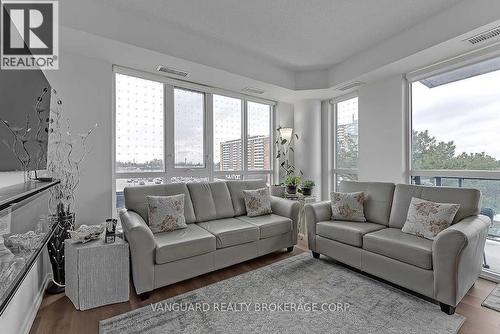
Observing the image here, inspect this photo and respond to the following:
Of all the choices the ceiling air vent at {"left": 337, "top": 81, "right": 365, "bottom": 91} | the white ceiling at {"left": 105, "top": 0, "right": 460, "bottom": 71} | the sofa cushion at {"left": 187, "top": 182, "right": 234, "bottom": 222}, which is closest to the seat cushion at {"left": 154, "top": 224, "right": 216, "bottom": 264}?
the sofa cushion at {"left": 187, "top": 182, "right": 234, "bottom": 222}

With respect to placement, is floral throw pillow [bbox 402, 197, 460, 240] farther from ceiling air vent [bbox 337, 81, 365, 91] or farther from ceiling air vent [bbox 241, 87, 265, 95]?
ceiling air vent [bbox 241, 87, 265, 95]

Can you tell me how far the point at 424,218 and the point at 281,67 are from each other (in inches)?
114

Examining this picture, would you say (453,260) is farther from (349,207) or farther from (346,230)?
(349,207)

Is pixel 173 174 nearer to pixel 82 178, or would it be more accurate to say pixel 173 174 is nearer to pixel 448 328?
pixel 82 178

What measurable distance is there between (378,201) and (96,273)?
9.96 ft

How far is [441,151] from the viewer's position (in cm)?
305

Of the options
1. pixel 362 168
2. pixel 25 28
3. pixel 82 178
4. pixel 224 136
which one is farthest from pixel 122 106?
pixel 362 168

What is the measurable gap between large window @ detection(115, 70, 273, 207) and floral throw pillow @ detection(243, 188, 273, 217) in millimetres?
927

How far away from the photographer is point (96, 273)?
6.60ft

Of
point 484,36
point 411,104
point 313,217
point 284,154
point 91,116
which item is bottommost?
point 313,217

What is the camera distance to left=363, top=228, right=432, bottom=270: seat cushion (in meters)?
2.04

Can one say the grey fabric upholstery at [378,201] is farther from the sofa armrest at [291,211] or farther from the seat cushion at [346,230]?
the sofa armrest at [291,211]
